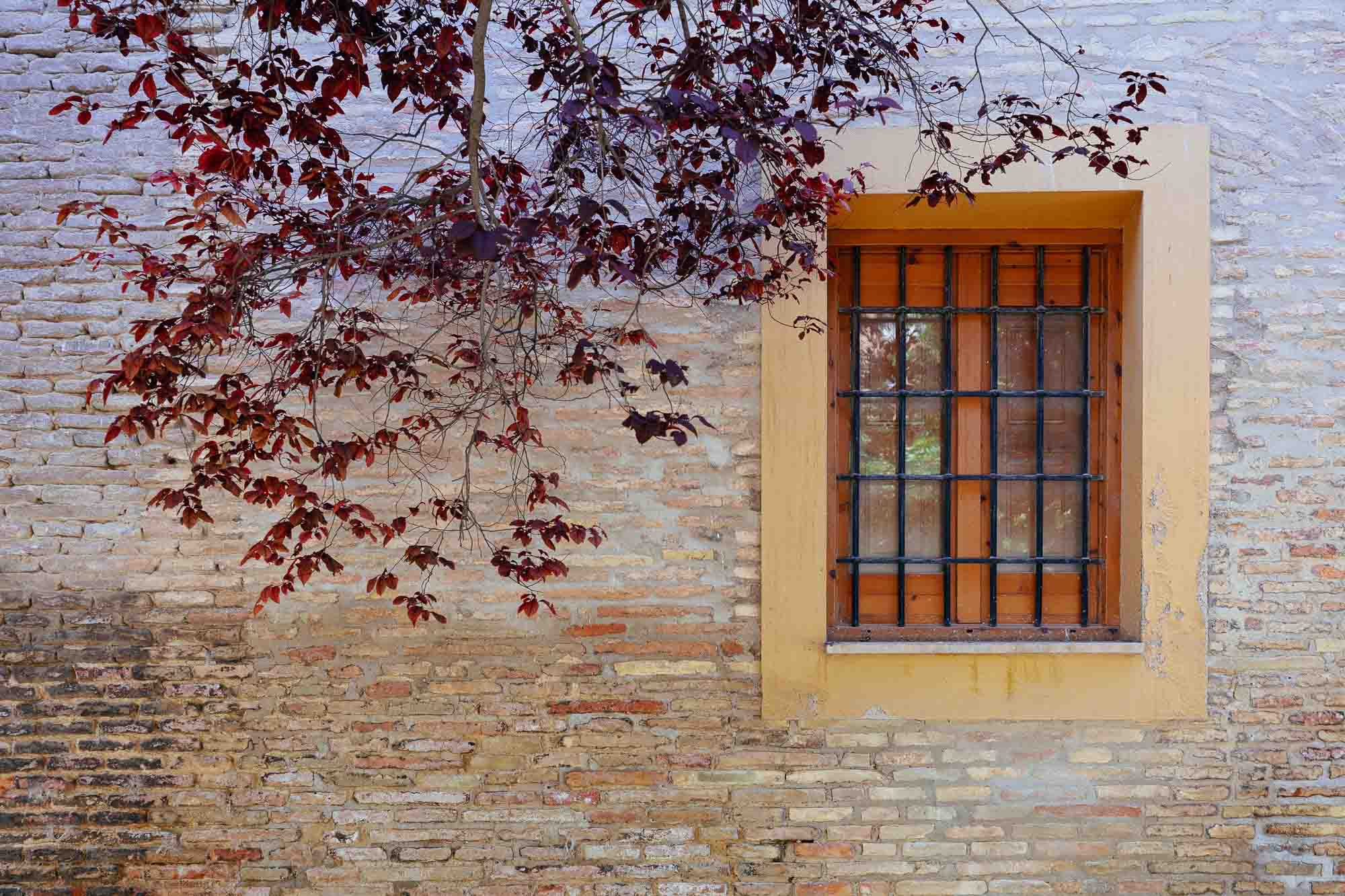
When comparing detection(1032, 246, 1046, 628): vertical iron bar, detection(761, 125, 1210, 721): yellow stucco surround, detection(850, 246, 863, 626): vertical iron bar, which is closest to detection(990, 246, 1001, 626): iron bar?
detection(1032, 246, 1046, 628): vertical iron bar

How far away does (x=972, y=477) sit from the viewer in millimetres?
3520

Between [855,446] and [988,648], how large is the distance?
0.87 metres

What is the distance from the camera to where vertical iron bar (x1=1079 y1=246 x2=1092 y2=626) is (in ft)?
11.7

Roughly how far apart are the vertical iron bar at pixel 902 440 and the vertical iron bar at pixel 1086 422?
2.21 feet

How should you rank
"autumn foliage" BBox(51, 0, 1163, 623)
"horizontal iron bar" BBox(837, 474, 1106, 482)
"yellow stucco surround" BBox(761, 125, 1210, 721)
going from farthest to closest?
"horizontal iron bar" BBox(837, 474, 1106, 482)
"yellow stucco surround" BBox(761, 125, 1210, 721)
"autumn foliage" BBox(51, 0, 1163, 623)

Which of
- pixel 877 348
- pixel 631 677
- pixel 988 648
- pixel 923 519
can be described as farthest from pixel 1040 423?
pixel 631 677

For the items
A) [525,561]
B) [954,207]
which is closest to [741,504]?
[525,561]

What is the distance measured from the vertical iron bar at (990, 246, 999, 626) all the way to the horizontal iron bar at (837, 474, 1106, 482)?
0.06m

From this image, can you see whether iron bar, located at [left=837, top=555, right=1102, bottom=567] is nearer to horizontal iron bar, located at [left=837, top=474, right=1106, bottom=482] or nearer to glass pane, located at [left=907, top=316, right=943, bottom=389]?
horizontal iron bar, located at [left=837, top=474, right=1106, bottom=482]

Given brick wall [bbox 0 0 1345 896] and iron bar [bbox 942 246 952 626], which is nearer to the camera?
brick wall [bbox 0 0 1345 896]

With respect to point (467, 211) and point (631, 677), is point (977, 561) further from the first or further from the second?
point (467, 211)

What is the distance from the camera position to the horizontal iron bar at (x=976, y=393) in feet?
11.6

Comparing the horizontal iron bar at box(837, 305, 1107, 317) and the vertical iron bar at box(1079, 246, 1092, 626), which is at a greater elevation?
the horizontal iron bar at box(837, 305, 1107, 317)

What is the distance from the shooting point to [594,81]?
7.55 ft
